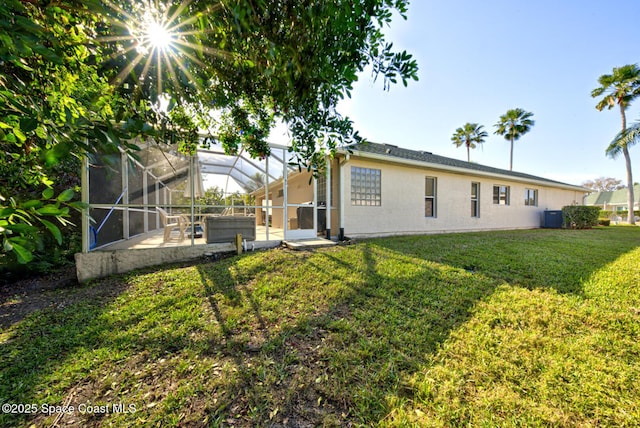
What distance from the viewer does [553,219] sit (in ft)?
Result: 43.6

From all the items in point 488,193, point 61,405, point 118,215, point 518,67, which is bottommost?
point 61,405

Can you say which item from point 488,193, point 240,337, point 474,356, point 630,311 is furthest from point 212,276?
point 488,193

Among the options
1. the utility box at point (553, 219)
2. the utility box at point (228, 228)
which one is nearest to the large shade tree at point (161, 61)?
the utility box at point (228, 228)

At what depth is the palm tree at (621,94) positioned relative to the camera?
14.9 m

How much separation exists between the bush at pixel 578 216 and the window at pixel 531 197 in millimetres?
1400

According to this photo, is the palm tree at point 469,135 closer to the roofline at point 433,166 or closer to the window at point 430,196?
the roofline at point 433,166

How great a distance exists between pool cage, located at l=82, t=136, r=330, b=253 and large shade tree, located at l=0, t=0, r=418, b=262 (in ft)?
5.19

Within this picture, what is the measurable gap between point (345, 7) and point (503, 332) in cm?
343

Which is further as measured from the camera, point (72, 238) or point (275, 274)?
point (72, 238)

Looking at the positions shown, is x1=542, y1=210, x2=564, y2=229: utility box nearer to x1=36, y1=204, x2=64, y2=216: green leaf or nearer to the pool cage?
the pool cage

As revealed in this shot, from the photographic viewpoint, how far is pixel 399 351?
2.33m

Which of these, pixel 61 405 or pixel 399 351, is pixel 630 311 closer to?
pixel 399 351

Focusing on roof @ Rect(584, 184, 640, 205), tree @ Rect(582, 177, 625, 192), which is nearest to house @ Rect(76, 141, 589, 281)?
roof @ Rect(584, 184, 640, 205)

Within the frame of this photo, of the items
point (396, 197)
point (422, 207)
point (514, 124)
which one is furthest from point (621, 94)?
point (396, 197)
